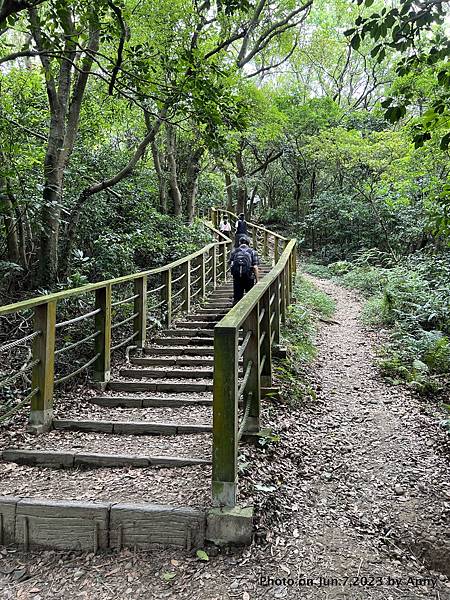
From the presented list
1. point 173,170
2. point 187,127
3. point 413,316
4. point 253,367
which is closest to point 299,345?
point 413,316

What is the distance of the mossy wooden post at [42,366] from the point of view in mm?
3746

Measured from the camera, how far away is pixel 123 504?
8.62ft

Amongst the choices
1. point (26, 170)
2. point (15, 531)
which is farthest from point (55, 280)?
point (15, 531)

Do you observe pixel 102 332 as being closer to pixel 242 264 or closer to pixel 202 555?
pixel 202 555

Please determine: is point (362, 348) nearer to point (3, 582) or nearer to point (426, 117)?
point (426, 117)

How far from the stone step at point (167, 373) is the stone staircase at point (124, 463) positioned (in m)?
0.01

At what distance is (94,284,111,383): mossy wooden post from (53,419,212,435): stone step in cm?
110

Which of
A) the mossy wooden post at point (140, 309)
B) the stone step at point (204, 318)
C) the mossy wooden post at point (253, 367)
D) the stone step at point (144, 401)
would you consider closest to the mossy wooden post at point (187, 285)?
the stone step at point (204, 318)

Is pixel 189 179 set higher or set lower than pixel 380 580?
higher

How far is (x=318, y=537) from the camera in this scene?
9.12ft

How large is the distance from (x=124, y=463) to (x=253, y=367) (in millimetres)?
1179

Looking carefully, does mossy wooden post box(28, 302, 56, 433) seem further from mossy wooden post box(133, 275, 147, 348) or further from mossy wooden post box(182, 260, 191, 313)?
mossy wooden post box(182, 260, 191, 313)

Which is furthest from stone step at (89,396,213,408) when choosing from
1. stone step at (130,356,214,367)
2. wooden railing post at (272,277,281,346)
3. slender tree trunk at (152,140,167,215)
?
slender tree trunk at (152,140,167,215)

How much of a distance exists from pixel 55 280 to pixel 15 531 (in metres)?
4.69
